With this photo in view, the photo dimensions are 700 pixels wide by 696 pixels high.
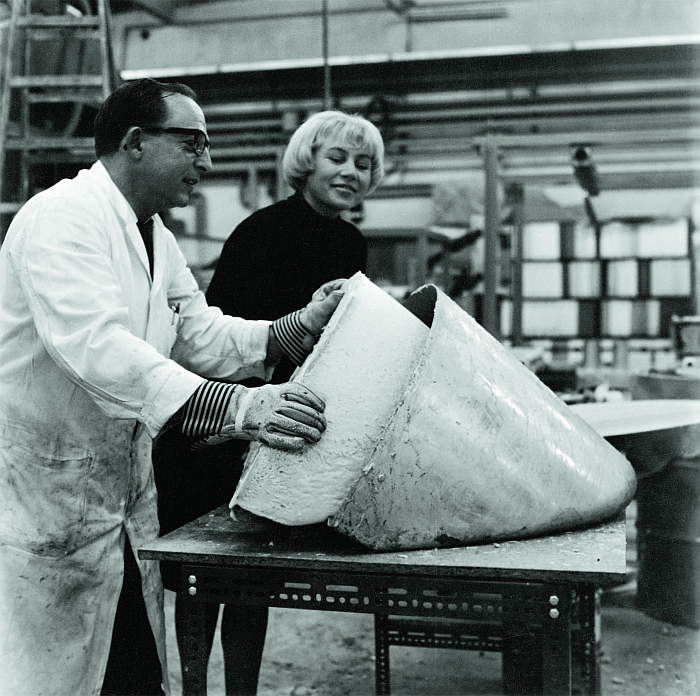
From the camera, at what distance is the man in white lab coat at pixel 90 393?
4.03 feet

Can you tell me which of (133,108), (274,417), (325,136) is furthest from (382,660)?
(133,108)

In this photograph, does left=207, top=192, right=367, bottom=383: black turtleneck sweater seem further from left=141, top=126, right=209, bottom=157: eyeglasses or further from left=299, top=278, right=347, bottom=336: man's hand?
left=141, top=126, right=209, bottom=157: eyeglasses

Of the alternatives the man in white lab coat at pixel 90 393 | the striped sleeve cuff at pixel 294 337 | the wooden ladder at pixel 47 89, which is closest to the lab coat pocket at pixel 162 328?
the man in white lab coat at pixel 90 393

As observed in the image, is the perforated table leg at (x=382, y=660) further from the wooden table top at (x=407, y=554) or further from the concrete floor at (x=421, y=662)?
the wooden table top at (x=407, y=554)

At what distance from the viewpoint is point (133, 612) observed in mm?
1615

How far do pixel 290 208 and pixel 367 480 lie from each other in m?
1.06

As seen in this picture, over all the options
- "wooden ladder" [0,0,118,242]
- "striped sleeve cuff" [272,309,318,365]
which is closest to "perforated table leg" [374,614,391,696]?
"striped sleeve cuff" [272,309,318,365]

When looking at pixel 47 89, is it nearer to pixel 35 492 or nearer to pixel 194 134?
pixel 194 134

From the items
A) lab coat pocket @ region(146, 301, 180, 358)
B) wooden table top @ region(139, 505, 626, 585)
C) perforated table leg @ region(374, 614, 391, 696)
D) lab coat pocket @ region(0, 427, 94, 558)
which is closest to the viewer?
wooden table top @ region(139, 505, 626, 585)

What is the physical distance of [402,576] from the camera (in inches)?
47.3

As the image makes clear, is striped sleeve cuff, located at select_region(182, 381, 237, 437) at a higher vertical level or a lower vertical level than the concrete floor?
higher

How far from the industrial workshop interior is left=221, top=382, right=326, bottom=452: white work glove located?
185mm

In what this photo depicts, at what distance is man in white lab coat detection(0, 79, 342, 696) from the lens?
1229mm

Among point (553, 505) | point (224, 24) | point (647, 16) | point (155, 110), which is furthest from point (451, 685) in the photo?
point (224, 24)
